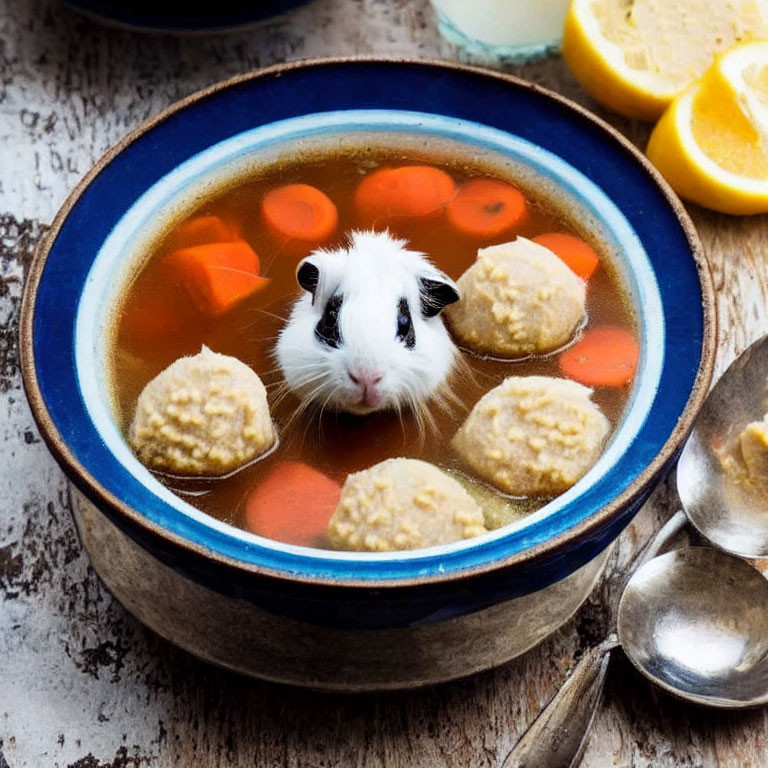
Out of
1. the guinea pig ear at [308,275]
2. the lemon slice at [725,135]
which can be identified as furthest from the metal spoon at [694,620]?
the guinea pig ear at [308,275]

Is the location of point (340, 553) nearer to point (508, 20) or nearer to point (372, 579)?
point (372, 579)

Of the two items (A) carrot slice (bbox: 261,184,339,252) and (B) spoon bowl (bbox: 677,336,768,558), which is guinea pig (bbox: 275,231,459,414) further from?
(B) spoon bowl (bbox: 677,336,768,558)

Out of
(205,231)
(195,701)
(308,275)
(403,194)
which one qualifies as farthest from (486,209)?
(195,701)

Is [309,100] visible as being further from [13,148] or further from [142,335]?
[13,148]

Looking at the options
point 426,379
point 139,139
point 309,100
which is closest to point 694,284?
point 426,379

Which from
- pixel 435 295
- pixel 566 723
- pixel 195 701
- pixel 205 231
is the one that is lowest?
pixel 195 701

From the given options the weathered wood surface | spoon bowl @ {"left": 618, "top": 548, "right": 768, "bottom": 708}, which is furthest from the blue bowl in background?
spoon bowl @ {"left": 618, "top": 548, "right": 768, "bottom": 708}
